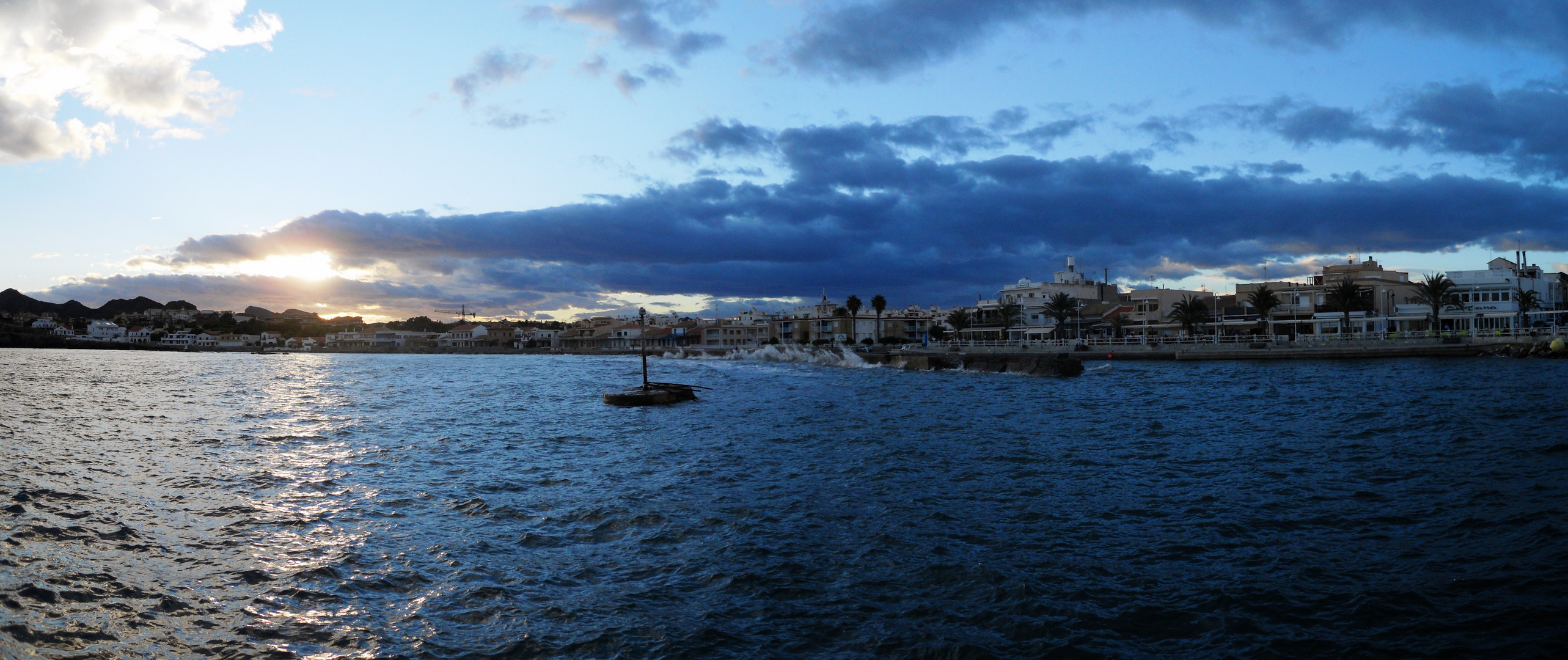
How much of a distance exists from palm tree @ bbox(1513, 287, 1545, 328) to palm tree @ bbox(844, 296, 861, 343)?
72.9m

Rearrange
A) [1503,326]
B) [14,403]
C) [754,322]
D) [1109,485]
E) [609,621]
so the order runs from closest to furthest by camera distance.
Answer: [609,621] → [1109,485] → [14,403] → [1503,326] → [754,322]

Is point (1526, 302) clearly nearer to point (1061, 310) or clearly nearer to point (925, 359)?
point (1061, 310)

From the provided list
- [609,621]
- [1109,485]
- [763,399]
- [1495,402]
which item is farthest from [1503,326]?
[609,621]

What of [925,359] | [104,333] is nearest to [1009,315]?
[925,359]

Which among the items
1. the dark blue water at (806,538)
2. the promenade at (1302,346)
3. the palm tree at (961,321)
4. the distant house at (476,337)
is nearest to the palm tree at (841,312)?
the palm tree at (961,321)

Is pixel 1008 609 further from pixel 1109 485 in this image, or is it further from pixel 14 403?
pixel 14 403

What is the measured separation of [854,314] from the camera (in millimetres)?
122250

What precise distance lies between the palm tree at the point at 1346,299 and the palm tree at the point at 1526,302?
1138 cm

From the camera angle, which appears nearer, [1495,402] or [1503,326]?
[1495,402]

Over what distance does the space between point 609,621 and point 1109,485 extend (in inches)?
413

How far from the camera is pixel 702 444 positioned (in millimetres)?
21922

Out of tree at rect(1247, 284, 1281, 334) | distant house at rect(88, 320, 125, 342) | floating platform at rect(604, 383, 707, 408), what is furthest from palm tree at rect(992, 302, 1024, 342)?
distant house at rect(88, 320, 125, 342)

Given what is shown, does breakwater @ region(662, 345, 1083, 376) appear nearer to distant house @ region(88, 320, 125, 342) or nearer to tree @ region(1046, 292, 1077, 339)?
tree @ region(1046, 292, 1077, 339)

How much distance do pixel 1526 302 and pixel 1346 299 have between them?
18.3 m
